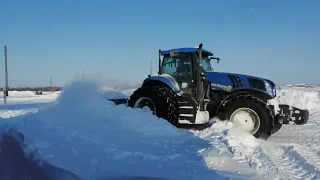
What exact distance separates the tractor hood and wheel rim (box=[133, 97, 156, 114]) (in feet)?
5.34

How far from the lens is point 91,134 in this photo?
270 inches

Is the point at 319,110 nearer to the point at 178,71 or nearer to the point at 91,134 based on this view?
the point at 178,71

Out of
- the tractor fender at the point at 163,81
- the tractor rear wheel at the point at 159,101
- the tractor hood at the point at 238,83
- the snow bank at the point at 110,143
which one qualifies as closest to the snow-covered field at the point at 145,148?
the snow bank at the point at 110,143

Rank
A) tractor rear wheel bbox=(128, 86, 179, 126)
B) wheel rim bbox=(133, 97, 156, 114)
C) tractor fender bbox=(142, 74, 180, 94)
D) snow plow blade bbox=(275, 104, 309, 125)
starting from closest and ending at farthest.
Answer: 1. snow plow blade bbox=(275, 104, 309, 125)
2. tractor rear wheel bbox=(128, 86, 179, 126)
3. wheel rim bbox=(133, 97, 156, 114)
4. tractor fender bbox=(142, 74, 180, 94)

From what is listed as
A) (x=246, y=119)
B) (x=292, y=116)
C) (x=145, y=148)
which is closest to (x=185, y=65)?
(x=246, y=119)

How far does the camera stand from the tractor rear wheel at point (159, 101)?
30.1 ft

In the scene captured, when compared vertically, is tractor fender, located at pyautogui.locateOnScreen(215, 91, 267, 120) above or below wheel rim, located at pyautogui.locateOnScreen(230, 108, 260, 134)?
above

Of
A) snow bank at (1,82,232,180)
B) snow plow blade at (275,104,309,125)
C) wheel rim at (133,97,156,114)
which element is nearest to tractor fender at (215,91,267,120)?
snow plow blade at (275,104,309,125)

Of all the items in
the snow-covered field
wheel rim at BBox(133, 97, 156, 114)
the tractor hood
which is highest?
the tractor hood

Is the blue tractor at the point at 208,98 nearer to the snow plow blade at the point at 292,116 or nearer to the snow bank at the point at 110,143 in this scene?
the snow plow blade at the point at 292,116

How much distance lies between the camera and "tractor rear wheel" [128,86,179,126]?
9188 mm

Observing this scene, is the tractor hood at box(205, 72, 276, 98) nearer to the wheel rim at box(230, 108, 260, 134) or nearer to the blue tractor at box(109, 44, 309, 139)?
the blue tractor at box(109, 44, 309, 139)

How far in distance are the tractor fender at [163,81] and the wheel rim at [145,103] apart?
0.68 m

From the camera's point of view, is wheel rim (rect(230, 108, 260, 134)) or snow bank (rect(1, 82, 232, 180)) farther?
wheel rim (rect(230, 108, 260, 134))
